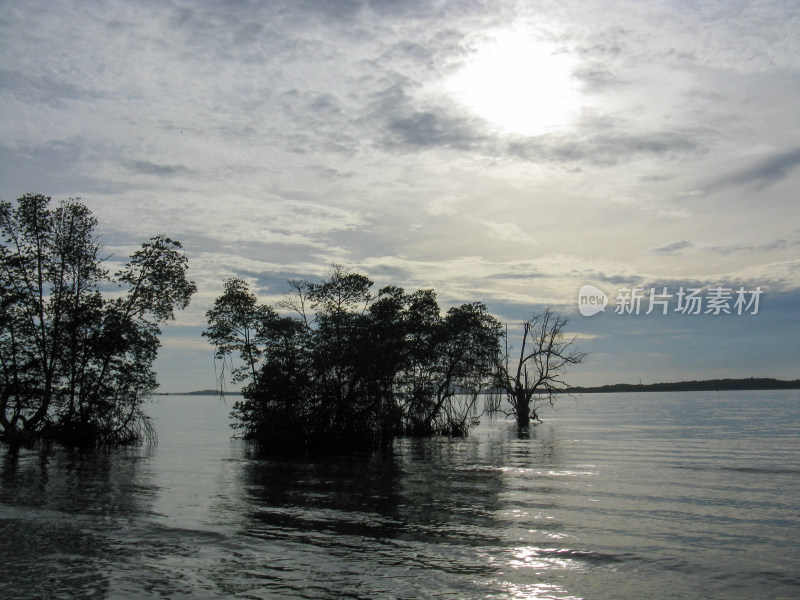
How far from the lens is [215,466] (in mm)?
31281

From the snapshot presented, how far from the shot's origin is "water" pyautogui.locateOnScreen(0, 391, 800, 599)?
11508 mm

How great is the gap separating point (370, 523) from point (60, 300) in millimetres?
29903

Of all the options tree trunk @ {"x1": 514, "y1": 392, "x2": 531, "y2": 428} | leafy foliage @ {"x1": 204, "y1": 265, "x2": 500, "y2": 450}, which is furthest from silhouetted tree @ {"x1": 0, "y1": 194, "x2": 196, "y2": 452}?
tree trunk @ {"x1": 514, "y1": 392, "x2": 531, "y2": 428}

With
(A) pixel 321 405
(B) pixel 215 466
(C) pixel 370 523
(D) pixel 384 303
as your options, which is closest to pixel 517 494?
(C) pixel 370 523

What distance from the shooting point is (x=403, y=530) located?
15.9 m

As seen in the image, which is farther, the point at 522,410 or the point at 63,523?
the point at 522,410

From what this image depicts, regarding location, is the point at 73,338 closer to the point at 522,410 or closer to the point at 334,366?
the point at 334,366

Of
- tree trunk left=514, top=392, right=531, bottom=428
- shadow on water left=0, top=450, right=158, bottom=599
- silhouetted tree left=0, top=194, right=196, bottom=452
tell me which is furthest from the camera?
tree trunk left=514, top=392, right=531, bottom=428

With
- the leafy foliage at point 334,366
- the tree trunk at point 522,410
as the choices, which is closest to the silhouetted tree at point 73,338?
the leafy foliage at point 334,366

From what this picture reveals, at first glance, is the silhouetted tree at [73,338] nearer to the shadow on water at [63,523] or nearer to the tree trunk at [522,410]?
the shadow on water at [63,523]

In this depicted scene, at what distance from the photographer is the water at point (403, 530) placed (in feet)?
37.8

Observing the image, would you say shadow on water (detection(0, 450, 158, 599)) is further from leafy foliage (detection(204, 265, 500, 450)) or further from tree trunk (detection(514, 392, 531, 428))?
tree trunk (detection(514, 392, 531, 428))

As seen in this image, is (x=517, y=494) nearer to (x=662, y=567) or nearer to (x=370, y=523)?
(x=370, y=523)

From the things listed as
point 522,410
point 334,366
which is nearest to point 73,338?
point 334,366
